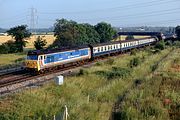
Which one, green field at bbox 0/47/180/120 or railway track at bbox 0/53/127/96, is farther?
railway track at bbox 0/53/127/96

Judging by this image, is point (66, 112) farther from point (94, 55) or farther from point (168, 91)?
point (94, 55)

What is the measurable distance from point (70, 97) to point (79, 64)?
2467 centimetres

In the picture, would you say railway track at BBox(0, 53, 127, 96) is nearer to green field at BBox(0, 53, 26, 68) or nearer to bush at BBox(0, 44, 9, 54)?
green field at BBox(0, 53, 26, 68)

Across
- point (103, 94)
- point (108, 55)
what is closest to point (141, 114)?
point (103, 94)

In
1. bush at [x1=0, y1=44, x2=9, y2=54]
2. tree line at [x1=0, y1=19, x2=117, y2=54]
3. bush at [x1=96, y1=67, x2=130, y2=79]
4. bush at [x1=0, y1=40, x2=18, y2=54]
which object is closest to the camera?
bush at [x1=96, y1=67, x2=130, y2=79]

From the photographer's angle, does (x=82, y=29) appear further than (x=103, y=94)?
Yes

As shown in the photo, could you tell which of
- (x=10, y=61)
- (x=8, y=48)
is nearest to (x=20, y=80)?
(x=10, y=61)

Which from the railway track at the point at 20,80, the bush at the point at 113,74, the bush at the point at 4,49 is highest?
the bush at the point at 113,74

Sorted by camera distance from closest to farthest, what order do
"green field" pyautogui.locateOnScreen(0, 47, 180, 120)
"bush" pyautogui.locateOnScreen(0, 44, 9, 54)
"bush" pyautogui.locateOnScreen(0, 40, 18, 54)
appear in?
"green field" pyautogui.locateOnScreen(0, 47, 180, 120) → "bush" pyautogui.locateOnScreen(0, 44, 9, 54) → "bush" pyautogui.locateOnScreen(0, 40, 18, 54)

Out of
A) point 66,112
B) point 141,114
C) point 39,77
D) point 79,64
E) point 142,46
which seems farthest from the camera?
point 142,46

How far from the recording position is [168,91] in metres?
26.7

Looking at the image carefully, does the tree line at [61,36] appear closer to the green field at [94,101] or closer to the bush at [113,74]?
the bush at [113,74]

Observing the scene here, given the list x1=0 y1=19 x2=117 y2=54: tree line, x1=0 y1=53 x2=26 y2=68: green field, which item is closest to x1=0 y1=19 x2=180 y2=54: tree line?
x1=0 y1=19 x2=117 y2=54: tree line

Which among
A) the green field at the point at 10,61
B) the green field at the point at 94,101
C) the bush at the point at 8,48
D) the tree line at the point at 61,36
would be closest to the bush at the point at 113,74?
the green field at the point at 94,101
